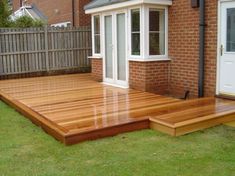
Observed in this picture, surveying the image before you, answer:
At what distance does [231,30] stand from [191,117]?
257 cm

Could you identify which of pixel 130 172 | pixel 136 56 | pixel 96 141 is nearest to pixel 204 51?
pixel 136 56

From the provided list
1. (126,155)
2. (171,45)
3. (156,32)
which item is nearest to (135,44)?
(156,32)

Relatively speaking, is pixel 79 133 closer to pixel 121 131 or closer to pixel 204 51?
pixel 121 131

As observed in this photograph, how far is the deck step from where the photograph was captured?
5.97 metres

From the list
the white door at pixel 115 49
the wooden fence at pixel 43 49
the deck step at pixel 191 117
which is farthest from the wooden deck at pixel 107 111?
the wooden fence at pixel 43 49

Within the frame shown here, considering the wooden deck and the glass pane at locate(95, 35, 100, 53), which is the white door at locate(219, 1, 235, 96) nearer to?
the wooden deck

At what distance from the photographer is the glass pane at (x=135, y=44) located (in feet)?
31.2

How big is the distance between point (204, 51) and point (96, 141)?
4.01m

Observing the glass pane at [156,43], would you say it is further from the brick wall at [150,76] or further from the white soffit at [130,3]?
the white soffit at [130,3]

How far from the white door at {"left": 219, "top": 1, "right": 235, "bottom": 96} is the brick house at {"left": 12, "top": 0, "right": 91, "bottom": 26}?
8.40 meters

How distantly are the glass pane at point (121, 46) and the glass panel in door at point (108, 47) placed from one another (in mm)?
473

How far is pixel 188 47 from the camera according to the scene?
29.3 ft

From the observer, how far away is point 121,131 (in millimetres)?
6070

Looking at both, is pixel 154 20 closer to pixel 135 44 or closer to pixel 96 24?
pixel 135 44
